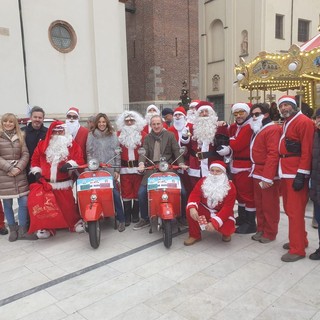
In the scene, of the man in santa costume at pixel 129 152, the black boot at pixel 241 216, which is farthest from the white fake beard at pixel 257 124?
the man in santa costume at pixel 129 152

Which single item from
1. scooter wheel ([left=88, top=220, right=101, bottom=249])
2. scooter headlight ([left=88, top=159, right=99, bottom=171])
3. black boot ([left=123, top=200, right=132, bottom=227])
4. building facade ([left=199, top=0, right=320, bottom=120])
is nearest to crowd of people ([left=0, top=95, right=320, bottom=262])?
black boot ([left=123, top=200, right=132, bottom=227])

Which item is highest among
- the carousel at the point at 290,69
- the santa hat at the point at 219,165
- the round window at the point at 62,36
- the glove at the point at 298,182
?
the round window at the point at 62,36

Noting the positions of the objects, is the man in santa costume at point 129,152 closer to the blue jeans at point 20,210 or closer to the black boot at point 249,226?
the blue jeans at point 20,210

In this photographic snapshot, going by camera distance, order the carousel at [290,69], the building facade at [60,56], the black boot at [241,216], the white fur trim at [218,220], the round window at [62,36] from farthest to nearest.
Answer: the round window at [62,36] < the building facade at [60,56] < the carousel at [290,69] < the black boot at [241,216] < the white fur trim at [218,220]

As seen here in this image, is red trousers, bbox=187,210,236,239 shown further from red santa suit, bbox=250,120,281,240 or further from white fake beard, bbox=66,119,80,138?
white fake beard, bbox=66,119,80,138

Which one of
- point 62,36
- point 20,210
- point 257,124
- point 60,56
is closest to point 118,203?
point 20,210

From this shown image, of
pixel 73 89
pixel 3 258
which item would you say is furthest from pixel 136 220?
pixel 73 89

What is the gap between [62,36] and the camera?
44.7 ft

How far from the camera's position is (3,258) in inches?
166

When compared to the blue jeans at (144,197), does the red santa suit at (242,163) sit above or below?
above

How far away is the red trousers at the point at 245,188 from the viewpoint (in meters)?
4.66

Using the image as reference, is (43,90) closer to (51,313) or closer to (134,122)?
(134,122)

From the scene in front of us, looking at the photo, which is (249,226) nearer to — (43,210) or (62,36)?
(43,210)

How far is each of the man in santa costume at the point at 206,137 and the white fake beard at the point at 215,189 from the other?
286 mm
